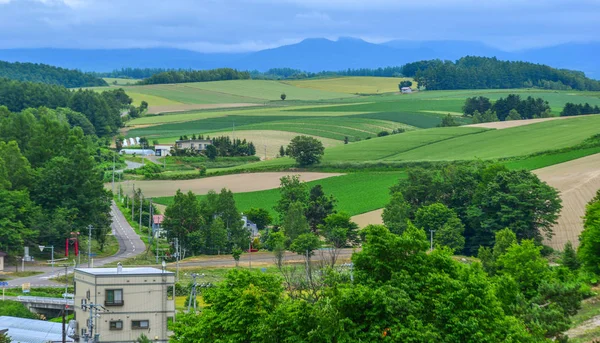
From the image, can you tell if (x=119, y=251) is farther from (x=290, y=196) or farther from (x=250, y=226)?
(x=290, y=196)

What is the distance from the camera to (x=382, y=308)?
33.6m

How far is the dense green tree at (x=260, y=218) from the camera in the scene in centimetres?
9694

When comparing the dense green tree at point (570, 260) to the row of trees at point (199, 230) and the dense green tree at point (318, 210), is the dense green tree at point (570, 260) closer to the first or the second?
the row of trees at point (199, 230)

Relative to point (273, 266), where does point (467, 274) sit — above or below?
above

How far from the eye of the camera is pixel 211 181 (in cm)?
11669

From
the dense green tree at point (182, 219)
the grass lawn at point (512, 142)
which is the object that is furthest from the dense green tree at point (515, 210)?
the grass lawn at point (512, 142)

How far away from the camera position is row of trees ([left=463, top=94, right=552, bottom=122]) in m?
178

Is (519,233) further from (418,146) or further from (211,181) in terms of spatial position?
(418,146)

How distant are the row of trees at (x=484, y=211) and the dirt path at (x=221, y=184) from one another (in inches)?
854

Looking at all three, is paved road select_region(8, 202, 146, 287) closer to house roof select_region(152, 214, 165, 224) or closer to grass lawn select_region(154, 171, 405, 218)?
house roof select_region(152, 214, 165, 224)

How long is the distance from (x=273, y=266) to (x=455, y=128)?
82042 mm

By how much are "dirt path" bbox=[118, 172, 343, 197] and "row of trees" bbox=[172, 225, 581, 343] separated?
6866cm

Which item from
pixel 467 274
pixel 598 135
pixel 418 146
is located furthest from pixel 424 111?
pixel 467 274

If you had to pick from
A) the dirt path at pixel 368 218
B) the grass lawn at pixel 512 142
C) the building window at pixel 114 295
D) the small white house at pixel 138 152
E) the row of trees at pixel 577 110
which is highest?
the row of trees at pixel 577 110
